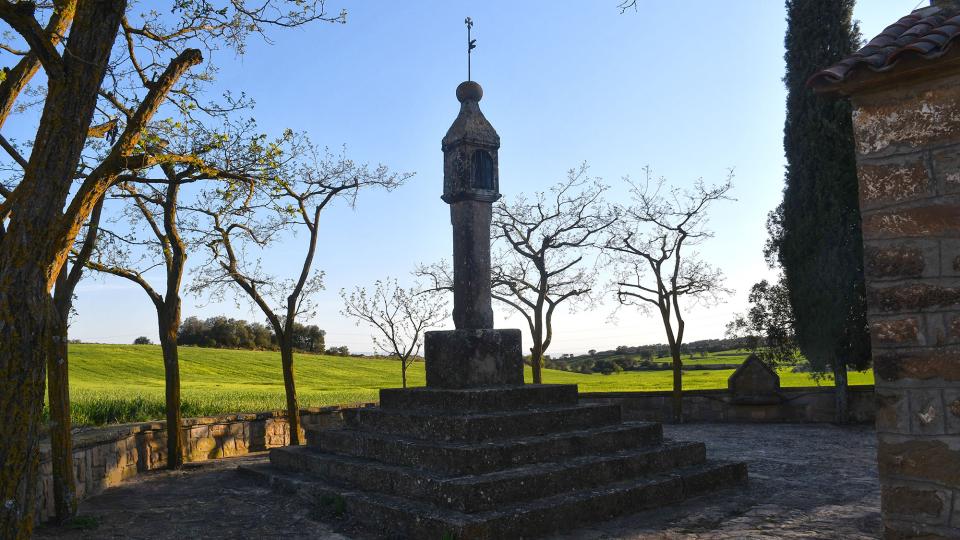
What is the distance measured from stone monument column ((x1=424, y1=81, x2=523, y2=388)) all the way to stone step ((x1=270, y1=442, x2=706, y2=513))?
5.53ft

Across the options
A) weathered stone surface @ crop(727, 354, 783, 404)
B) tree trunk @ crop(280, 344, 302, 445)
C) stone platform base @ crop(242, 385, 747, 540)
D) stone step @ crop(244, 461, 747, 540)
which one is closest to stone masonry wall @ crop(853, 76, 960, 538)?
stone step @ crop(244, 461, 747, 540)

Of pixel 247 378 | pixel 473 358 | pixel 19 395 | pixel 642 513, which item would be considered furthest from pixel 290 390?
pixel 247 378

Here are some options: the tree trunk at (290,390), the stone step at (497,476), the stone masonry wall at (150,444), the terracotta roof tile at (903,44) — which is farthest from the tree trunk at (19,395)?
the tree trunk at (290,390)

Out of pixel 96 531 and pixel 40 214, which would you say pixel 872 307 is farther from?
pixel 96 531

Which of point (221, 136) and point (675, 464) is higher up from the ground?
point (221, 136)

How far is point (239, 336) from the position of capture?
129 ft

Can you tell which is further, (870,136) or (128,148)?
(128,148)

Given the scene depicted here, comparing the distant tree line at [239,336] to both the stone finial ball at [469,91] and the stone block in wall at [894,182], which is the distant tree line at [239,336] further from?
the stone block in wall at [894,182]

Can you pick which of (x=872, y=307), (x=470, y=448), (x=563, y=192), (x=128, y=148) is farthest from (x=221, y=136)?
(x=563, y=192)

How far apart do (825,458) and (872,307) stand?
20.2 ft

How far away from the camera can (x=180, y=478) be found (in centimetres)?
923

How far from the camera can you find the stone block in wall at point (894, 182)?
13.4ft

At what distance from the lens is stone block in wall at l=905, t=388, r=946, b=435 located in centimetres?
395

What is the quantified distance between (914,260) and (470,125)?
611cm
